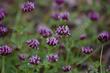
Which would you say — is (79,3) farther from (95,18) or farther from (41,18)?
(95,18)

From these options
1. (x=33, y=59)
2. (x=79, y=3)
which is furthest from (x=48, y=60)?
(x=79, y=3)

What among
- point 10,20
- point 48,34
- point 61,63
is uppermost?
point 10,20

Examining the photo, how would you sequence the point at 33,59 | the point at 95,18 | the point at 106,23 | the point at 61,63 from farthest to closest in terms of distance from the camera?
1. the point at 106,23
2. the point at 95,18
3. the point at 61,63
4. the point at 33,59

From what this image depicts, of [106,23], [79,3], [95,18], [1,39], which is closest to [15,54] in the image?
[1,39]

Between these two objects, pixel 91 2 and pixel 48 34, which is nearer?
pixel 48 34

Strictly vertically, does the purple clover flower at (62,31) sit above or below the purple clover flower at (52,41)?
above

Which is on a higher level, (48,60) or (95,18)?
(95,18)

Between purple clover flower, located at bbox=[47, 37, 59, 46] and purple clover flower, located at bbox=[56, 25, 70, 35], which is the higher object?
purple clover flower, located at bbox=[56, 25, 70, 35]

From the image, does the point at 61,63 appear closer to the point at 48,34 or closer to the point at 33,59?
the point at 48,34

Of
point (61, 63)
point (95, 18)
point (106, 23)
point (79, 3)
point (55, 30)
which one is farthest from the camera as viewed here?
point (79, 3)
